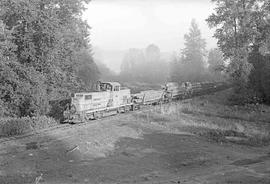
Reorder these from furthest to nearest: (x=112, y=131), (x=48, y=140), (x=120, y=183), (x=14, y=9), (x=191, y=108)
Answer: (x=191, y=108) < (x=14, y=9) < (x=112, y=131) < (x=48, y=140) < (x=120, y=183)

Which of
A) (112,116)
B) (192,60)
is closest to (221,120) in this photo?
(112,116)

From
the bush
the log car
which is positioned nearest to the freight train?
the log car

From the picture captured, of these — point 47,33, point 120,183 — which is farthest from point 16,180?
point 47,33

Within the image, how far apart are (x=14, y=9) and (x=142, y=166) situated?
2223cm

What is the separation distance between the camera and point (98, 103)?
33344 millimetres

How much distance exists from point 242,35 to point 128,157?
27976mm

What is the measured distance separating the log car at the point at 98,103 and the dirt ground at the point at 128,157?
2753 mm

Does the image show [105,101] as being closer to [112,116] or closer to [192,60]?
[112,116]

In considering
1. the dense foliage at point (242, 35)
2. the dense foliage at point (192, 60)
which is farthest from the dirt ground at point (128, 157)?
the dense foliage at point (192, 60)

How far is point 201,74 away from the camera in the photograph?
92.4 metres

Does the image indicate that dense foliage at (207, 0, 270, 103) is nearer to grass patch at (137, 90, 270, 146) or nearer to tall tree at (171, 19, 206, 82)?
grass patch at (137, 90, 270, 146)

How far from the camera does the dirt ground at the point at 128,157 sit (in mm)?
16541

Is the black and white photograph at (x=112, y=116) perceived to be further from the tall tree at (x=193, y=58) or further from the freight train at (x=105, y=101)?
the tall tree at (x=193, y=58)

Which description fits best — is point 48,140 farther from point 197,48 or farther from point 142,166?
point 197,48
